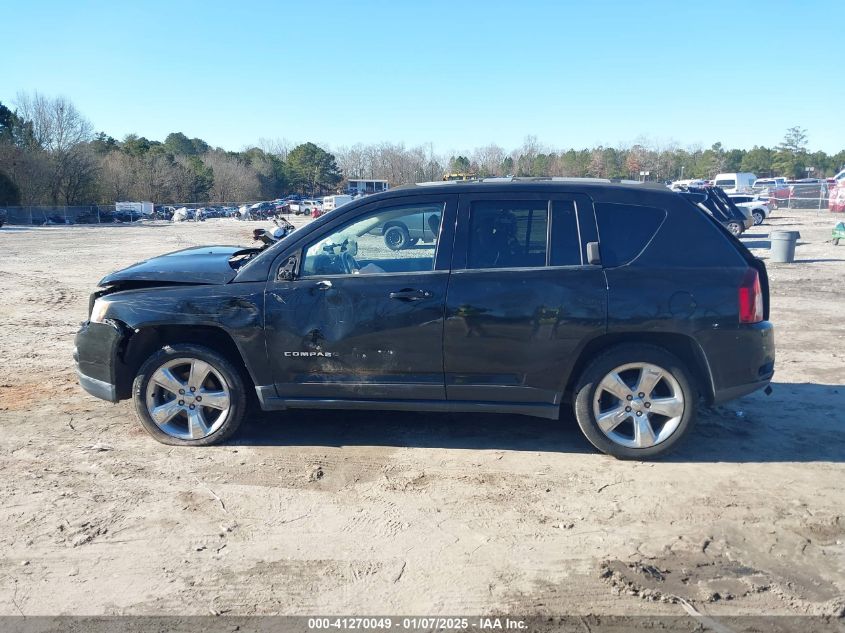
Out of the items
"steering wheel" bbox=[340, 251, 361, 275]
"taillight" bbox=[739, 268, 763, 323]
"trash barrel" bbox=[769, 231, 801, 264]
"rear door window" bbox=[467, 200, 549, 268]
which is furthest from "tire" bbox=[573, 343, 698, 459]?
"trash barrel" bbox=[769, 231, 801, 264]

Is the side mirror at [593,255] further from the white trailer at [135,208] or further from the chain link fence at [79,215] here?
the white trailer at [135,208]

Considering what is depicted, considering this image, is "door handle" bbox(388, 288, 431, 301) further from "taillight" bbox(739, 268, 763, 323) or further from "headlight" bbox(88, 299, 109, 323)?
"headlight" bbox(88, 299, 109, 323)

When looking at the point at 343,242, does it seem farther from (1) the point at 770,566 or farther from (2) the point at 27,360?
(2) the point at 27,360

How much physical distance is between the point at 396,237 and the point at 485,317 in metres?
0.95

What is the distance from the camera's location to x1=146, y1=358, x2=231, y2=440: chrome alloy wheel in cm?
497

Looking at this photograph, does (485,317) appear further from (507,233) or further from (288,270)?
(288,270)

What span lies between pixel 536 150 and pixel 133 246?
138 ft

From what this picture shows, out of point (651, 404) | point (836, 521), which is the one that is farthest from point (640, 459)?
point (836, 521)

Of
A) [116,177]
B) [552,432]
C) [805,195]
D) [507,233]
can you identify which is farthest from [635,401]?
[116,177]

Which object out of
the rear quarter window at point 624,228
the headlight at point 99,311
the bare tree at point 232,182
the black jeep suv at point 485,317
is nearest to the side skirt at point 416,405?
the black jeep suv at point 485,317

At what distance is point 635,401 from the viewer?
4.70 meters

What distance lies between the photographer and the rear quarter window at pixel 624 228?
4684mm

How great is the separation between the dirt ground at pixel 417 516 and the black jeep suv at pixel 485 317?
16.2 inches

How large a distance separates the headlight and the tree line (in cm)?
4323
